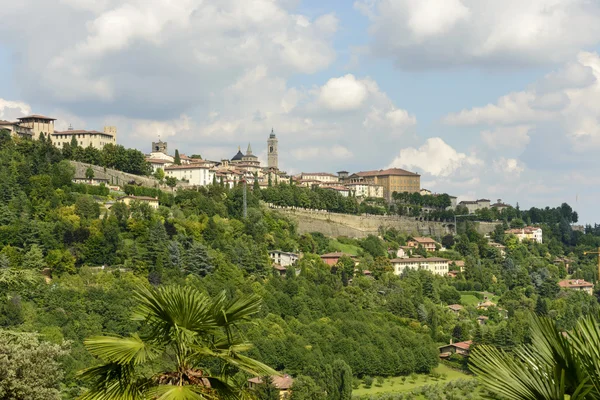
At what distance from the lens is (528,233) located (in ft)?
325

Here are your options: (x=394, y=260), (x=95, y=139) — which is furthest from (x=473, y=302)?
(x=95, y=139)

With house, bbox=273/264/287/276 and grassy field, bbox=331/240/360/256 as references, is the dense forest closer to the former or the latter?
grassy field, bbox=331/240/360/256

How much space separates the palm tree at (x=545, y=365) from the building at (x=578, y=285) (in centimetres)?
7657

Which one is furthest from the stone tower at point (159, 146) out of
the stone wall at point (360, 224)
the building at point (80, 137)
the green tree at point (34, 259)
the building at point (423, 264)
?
the green tree at point (34, 259)

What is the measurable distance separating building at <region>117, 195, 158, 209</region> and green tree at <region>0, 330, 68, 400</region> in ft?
168

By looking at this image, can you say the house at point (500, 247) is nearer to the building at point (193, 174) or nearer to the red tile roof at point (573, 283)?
the red tile roof at point (573, 283)

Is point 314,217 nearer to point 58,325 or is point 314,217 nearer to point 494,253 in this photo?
point 494,253

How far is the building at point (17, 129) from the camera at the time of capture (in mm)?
77688

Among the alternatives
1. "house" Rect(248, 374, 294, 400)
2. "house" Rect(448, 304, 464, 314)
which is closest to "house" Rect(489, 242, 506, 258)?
"house" Rect(448, 304, 464, 314)

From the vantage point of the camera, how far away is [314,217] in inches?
3285

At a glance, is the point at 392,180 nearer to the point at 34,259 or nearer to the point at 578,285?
the point at 578,285

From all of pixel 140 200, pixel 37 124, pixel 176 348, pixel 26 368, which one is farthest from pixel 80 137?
pixel 176 348

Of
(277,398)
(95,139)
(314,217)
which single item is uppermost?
(95,139)

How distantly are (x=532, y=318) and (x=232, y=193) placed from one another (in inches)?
2730
